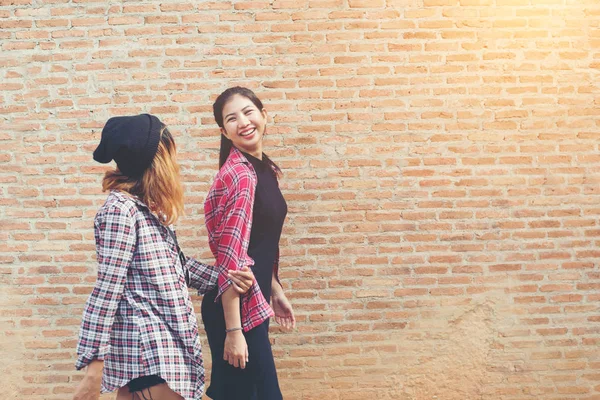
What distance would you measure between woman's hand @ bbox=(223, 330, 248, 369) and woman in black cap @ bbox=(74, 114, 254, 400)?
0.21 m

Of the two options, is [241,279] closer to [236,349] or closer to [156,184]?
[236,349]

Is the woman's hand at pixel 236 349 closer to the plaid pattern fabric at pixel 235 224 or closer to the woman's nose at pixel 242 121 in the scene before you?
the plaid pattern fabric at pixel 235 224

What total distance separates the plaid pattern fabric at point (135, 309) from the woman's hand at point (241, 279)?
0.25 meters

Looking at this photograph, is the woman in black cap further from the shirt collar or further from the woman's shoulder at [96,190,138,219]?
the shirt collar

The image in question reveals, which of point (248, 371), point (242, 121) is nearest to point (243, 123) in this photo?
point (242, 121)

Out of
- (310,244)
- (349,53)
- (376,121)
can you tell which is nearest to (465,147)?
(376,121)

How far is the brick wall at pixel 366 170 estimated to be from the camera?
146 inches

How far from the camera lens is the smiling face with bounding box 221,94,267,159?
2.70 m

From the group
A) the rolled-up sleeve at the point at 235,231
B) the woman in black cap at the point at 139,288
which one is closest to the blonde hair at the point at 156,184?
the woman in black cap at the point at 139,288

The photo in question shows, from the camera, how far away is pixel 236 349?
2459 millimetres

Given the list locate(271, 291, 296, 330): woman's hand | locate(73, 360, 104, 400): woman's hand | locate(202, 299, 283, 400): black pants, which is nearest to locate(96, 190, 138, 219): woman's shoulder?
locate(73, 360, 104, 400): woman's hand

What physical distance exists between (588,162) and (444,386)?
186 cm

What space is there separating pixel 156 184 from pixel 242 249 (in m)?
0.50

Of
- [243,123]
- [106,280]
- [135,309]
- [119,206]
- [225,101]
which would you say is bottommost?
[135,309]
